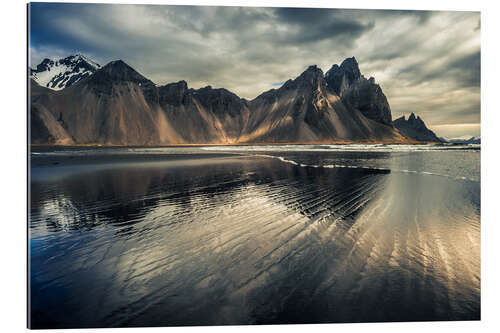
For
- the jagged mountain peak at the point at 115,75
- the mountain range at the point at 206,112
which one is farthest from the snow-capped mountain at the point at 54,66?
the jagged mountain peak at the point at 115,75

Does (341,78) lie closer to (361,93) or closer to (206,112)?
(361,93)

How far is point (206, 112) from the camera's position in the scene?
483 ft

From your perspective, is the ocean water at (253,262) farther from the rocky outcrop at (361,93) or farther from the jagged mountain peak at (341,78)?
the jagged mountain peak at (341,78)

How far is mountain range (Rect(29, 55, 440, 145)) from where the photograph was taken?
9774cm

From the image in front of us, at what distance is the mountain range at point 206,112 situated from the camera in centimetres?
9774

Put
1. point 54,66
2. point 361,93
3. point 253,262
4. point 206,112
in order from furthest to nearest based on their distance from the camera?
1. point 361,93
2. point 206,112
3. point 54,66
4. point 253,262

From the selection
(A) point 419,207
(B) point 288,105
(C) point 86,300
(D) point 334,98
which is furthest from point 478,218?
(D) point 334,98

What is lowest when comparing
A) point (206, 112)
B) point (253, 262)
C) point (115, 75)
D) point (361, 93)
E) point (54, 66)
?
point (253, 262)

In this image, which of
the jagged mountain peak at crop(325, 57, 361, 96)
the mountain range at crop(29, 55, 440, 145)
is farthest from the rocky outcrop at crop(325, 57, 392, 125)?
the mountain range at crop(29, 55, 440, 145)

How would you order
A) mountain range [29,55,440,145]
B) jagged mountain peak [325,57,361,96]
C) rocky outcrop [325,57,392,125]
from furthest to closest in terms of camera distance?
jagged mountain peak [325,57,361,96] → rocky outcrop [325,57,392,125] → mountain range [29,55,440,145]

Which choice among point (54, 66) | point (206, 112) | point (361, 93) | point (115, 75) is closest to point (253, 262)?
point (54, 66)

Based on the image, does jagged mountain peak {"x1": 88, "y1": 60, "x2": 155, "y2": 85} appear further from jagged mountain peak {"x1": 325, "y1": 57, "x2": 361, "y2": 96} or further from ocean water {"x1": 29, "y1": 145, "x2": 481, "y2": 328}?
jagged mountain peak {"x1": 325, "y1": 57, "x2": 361, "y2": 96}

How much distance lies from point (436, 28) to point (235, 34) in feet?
16.0
